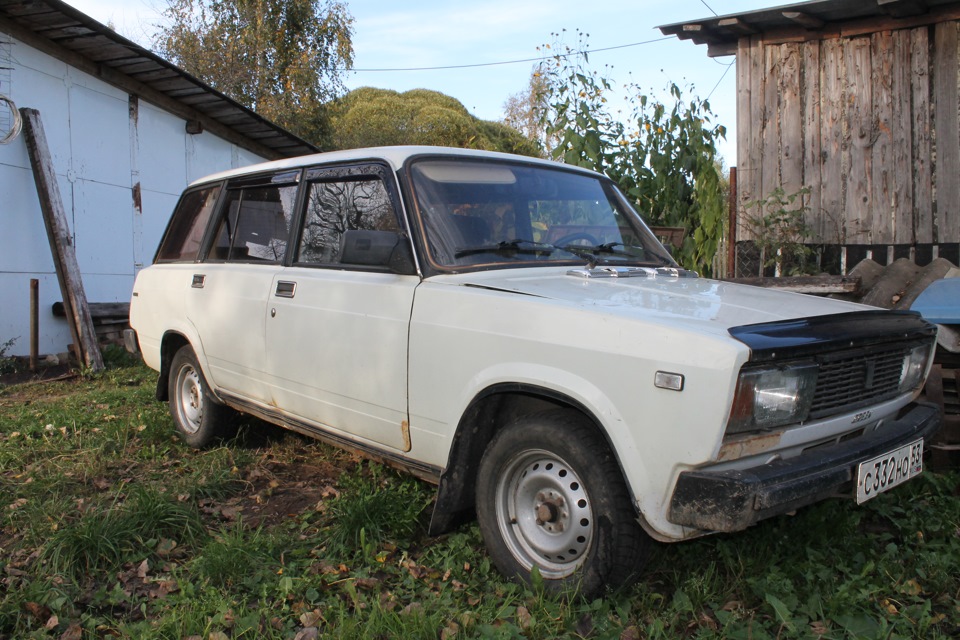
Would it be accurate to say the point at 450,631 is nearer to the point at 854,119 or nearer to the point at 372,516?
the point at 372,516

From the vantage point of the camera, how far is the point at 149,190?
10.6m

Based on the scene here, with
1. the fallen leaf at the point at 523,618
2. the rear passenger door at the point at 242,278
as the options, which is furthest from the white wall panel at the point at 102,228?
the fallen leaf at the point at 523,618

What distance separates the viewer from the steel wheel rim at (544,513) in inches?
110

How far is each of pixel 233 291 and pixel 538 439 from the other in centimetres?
245

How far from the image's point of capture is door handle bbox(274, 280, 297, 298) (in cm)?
401

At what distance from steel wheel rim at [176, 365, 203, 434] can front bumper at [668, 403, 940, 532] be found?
3771mm

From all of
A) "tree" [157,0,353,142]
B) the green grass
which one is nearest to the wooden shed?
the green grass

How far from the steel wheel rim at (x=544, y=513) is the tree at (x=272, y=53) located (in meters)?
20.8

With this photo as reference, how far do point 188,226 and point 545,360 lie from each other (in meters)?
3.52

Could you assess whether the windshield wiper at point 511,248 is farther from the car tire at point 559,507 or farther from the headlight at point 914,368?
the headlight at point 914,368

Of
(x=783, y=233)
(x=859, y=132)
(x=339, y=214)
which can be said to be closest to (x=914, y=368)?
(x=339, y=214)

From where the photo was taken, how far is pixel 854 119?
23.5ft

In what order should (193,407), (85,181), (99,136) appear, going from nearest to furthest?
1. (193,407)
2. (85,181)
3. (99,136)

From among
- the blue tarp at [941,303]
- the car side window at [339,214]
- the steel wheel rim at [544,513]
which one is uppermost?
the car side window at [339,214]
